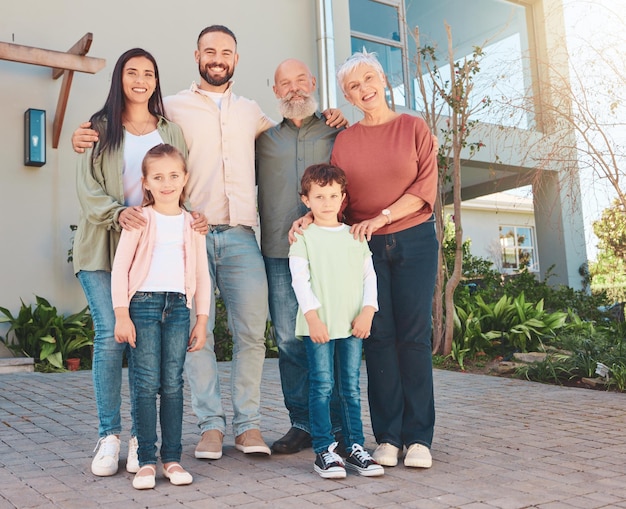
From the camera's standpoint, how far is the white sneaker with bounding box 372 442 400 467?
124 inches

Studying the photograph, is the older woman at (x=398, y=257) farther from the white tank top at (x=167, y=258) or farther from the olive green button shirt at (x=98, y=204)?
the olive green button shirt at (x=98, y=204)

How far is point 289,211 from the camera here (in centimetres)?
351

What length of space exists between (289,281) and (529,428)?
1.80 metres

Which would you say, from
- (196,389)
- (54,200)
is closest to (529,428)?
(196,389)

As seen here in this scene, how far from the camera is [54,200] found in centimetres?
816

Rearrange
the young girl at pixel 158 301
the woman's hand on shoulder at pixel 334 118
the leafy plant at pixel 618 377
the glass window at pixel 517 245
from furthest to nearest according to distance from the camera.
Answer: the glass window at pixel 517 245 → the leafy plant at pixel 618 377 → the woman's hand on shoulder at pixel 334 118 → the young girl at pixel 158 301

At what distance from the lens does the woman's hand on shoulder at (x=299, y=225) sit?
10.4 ft

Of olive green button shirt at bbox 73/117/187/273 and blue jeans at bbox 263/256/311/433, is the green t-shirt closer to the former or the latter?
blue jeans at bbox 263/256/311/433

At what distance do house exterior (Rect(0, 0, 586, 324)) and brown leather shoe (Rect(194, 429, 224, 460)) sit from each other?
4.81 m

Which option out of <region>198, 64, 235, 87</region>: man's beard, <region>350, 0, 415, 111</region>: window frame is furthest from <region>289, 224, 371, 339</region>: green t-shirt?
<region>350, 0, 415, 111</region>: window frame

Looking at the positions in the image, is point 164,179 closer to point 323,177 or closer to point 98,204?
point 98,204

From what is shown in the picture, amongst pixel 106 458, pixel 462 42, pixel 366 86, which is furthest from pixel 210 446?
pixel 462 42

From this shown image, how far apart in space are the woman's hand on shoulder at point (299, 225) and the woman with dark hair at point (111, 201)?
43 cm

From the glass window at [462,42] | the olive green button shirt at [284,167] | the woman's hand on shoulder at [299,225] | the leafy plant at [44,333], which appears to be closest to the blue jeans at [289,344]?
the olive green button shirt at [284,167]
